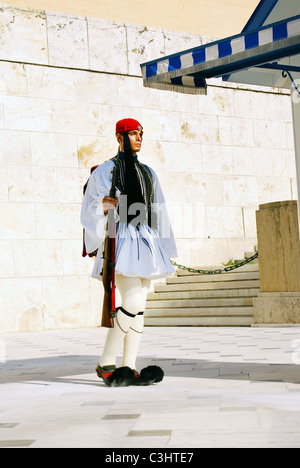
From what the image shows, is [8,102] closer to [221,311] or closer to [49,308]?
[49,308]

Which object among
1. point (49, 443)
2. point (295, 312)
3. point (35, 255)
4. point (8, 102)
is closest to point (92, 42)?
point (8, 102)

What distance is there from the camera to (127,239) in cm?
562

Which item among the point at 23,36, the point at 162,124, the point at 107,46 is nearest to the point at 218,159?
the point at 162,124

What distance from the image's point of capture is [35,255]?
43.2ft

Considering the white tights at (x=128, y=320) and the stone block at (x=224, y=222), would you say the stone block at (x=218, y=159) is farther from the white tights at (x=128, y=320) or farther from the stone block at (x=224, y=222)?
the white tights at (x=128, y=320)

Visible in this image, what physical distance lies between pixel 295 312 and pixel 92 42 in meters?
6.75

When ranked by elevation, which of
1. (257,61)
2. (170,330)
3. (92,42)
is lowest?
(170,330)

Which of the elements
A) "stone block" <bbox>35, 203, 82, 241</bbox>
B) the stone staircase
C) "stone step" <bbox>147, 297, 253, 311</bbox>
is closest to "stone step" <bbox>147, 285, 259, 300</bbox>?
the stone staircase

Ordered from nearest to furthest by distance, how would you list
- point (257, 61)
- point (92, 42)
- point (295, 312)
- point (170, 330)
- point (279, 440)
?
point (279, 440), point (257, 61), point (295, 312), point (170, 330), point (92, 42)

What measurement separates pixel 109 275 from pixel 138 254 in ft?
1.01

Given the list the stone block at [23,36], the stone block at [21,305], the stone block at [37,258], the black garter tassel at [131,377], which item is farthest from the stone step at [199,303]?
the black garter tassel at [131,377]

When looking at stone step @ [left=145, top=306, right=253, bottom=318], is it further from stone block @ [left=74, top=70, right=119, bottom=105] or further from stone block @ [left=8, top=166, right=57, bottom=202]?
stone block @ [left=74, top=70, right=119, bottom=105]

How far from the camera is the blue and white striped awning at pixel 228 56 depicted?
5.02 m

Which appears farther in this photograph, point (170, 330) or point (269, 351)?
point (170, 330)
